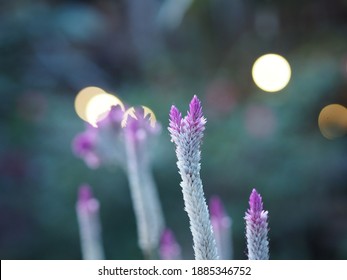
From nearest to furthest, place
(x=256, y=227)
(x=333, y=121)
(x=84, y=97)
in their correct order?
(x=256, y=227), (x=333, y=121), (x=84, y=97)

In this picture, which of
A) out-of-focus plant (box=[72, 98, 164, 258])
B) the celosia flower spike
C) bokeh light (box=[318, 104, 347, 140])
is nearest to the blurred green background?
bokeh light (box=[318, 104, 347, 140])

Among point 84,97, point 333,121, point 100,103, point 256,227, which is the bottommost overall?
point 256,227

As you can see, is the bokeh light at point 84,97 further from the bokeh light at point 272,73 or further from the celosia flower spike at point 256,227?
the celosia flower spike at point 256,227

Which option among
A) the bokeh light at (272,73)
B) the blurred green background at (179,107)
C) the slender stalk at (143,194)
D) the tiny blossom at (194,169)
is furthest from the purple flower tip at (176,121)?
the bokeh light at (272,73)

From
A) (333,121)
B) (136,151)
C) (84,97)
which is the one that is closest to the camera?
(136,151)

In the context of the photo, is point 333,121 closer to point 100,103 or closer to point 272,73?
point 272,73

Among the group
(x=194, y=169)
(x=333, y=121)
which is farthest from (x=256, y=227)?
(x=333, y=121)

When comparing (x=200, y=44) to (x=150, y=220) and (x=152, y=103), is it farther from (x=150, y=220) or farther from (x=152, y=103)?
(x=150, y=220)
